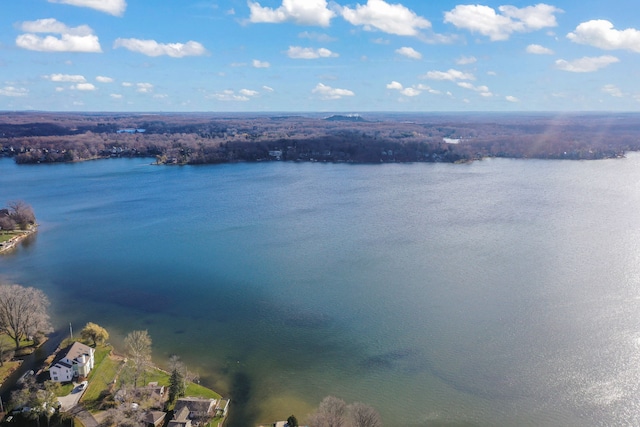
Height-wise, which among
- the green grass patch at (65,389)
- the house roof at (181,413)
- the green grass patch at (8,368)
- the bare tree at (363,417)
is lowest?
the green grass patch at (8,368)

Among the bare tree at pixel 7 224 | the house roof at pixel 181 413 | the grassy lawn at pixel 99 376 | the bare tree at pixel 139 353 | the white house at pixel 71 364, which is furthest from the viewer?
the bare tree at pixel 7 224

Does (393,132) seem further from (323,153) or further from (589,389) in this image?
(589,389)

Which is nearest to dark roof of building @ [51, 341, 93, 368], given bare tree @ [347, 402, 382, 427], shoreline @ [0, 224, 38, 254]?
bare tree @ [347, 402, 382, 427]

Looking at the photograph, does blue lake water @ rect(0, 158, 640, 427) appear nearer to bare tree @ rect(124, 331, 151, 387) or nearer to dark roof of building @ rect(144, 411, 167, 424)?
bare tree @ rect(124, 331, 151, 387)

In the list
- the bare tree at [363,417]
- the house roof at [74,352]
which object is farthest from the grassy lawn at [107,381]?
the bare tree at [363,417]

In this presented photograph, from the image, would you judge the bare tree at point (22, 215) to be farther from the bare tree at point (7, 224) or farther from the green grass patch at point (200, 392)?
the green grass patch at point (200, 392)

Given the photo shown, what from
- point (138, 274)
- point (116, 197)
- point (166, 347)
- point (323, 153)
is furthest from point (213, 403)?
point (323, 153)

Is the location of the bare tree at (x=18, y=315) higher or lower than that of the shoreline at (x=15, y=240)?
higher
